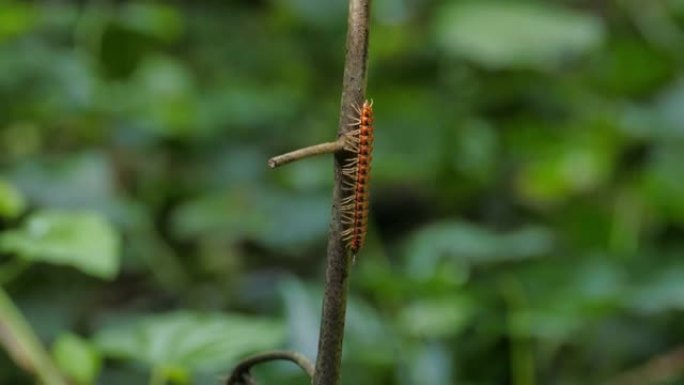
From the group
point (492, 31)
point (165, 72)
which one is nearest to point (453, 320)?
point (492, 31)

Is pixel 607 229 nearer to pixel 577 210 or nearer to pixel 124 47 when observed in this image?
pixel 577 210

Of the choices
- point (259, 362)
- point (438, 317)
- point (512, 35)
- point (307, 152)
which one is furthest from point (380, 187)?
point (307, 152)

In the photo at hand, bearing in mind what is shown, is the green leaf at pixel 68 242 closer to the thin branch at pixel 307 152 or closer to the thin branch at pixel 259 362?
the thin branch at pixel 259 362

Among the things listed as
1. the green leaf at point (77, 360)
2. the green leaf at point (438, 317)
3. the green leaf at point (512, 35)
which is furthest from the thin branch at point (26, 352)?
the green leaf at point (512, 35)

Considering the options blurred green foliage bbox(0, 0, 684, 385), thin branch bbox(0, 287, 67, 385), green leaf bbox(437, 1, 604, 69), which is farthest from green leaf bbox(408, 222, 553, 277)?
thin branch bbox(0, 287, 67, 385)

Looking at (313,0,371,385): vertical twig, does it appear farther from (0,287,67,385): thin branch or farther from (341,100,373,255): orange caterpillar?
(0,287,67,385): thin branch

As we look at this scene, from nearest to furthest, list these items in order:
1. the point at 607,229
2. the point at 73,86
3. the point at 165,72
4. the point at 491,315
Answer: the point at 491,315, the point at 607,229, the point at 73,86, the point at 165,72

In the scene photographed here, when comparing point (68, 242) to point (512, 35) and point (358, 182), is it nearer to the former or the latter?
point (358, 182)
